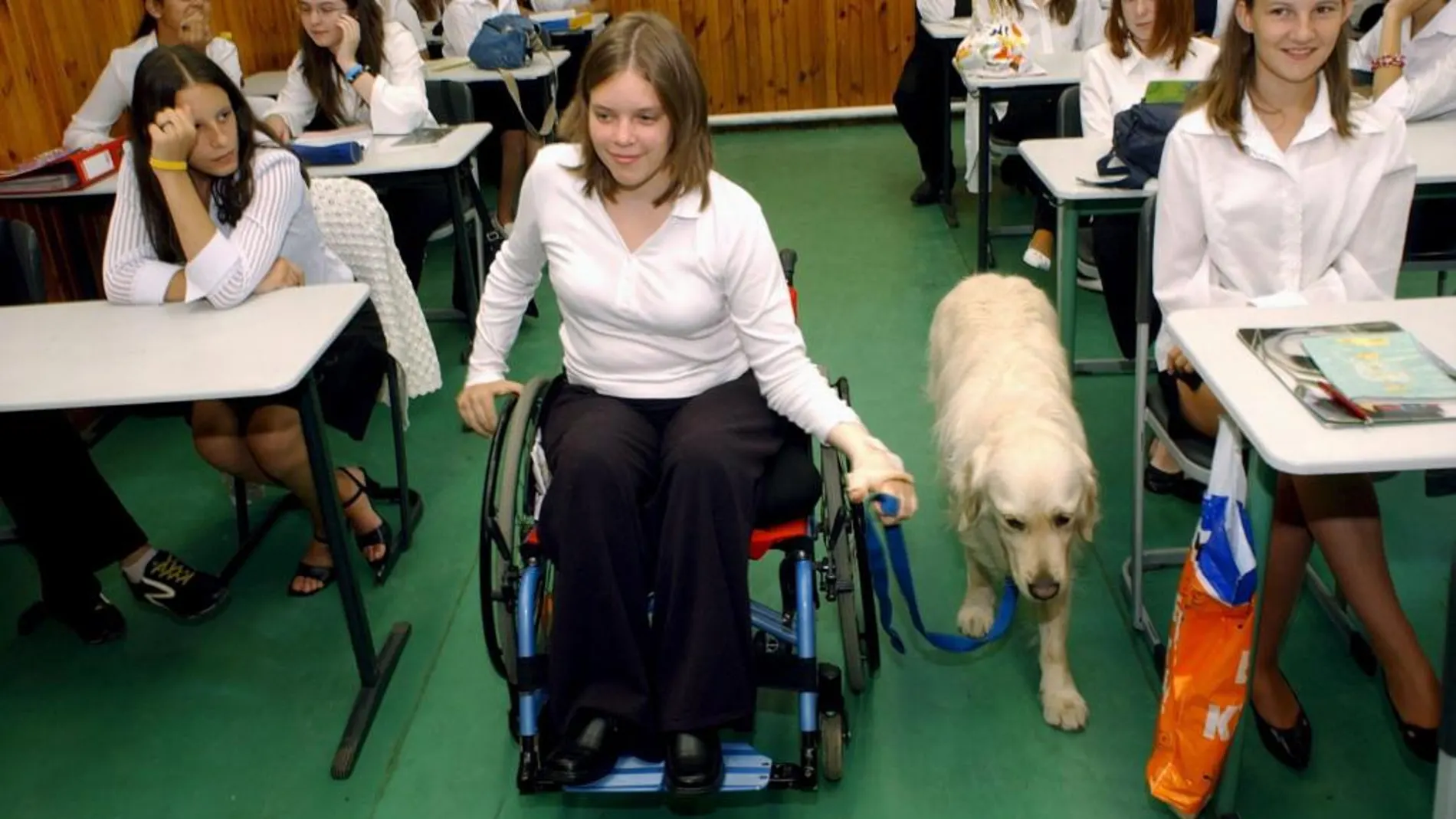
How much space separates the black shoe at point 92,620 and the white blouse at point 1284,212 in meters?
2.18

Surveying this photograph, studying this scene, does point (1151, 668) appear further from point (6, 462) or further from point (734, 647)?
point (6, 462)

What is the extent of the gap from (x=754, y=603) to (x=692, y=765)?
304 mm

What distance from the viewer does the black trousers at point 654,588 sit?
1693mm

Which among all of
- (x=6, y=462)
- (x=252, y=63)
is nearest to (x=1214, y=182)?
(x=6, y=462)

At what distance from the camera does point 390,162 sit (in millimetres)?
3307

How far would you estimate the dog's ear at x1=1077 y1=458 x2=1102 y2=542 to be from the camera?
6.26ft

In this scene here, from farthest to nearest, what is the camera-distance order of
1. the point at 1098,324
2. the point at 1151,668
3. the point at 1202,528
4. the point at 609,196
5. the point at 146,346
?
1. the point at 1098,324
2. the point at 1151,668
3. the point at 146,346
4. the point at 609,196
5. the point at 1202,528

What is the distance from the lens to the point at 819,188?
5.52 m

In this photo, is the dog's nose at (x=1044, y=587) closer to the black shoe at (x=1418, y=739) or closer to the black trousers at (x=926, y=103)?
the black shoe at (x=1418, y=739)

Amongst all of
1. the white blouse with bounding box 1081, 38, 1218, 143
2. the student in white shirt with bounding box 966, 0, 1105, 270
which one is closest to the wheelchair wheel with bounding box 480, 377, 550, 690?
the white blouse with bounding box 1081, 38, 1218, 143

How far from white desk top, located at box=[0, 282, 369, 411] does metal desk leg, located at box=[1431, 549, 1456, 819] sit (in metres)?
1.58

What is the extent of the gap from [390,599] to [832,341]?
170cm

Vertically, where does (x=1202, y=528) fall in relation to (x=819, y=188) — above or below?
above

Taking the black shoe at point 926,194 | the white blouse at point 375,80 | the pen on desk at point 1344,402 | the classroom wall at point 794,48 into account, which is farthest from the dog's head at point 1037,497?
the classroom wall at point 794,48
